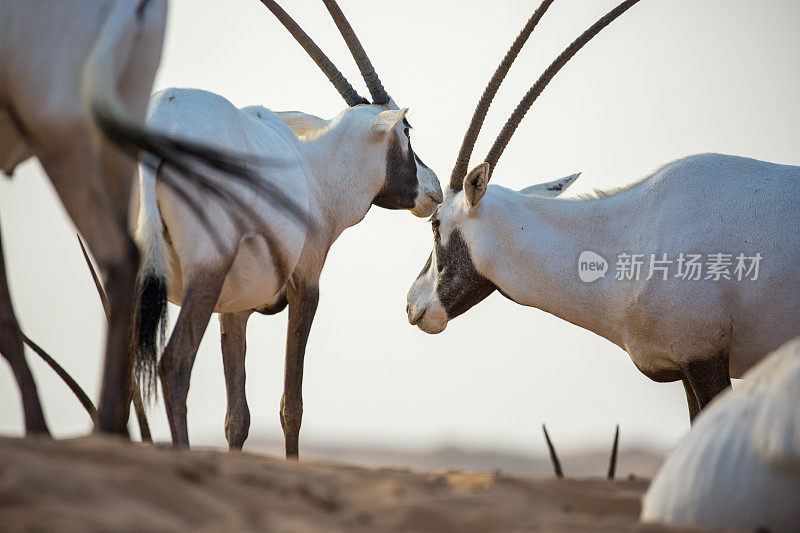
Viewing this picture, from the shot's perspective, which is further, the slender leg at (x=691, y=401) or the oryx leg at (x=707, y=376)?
the slender leg at (x=691, y=401)

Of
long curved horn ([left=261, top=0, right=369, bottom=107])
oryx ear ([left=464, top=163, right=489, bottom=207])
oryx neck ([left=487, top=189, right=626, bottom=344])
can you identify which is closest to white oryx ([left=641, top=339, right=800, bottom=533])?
oryx neck ([left=487, top=189, right=626, bottom=344])

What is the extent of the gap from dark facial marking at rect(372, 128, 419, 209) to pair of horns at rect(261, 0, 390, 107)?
0.44m

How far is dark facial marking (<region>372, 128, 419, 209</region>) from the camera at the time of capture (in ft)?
24.3

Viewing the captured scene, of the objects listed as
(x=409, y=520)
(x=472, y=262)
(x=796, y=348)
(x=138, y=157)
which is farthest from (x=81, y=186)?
(x=472, y=262)

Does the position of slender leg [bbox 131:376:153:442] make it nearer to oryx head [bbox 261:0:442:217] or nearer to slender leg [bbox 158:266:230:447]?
slender leg [bbox 158:266:230:447]

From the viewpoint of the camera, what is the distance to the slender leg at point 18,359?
152 inches

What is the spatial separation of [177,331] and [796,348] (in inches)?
116

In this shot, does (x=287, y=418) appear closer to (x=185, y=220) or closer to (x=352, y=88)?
(x=185, y=220)

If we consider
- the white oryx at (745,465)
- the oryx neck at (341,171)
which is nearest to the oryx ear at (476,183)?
the oryx neck at (341,171)

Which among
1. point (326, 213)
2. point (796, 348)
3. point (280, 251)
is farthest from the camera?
point (326, 213)

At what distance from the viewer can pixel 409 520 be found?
8.84ft

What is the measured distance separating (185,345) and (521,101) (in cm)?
376

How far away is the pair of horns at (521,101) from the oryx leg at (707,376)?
6.88ft

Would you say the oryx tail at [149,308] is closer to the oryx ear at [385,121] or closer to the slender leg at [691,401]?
the oryx ear at [385,121]
